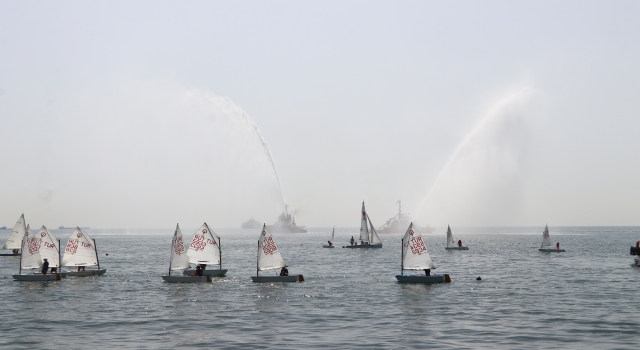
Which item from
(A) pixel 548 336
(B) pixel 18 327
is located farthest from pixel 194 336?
(A) pixel 548 336

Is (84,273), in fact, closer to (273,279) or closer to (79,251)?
(79,251)

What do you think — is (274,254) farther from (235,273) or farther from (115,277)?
(115,277)

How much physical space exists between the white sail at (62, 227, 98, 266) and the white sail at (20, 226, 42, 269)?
3.18 m

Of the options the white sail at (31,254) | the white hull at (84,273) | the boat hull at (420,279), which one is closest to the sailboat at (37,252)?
the white sail at (31,254)

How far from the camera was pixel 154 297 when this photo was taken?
65.8 m

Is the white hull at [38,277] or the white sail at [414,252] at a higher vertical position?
the white sail at [414,252]

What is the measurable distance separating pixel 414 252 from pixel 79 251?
141 feet

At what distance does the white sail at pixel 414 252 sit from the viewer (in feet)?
246

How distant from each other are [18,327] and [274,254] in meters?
33.1

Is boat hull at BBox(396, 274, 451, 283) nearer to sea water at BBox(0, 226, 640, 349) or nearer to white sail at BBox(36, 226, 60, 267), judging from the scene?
sea water at BBox(0, 226, 640, 349)

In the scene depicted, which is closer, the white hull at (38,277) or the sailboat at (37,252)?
the white hull at (38,277)

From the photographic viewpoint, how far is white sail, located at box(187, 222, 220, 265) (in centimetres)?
7969

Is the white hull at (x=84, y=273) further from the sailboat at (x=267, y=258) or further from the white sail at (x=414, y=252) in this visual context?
the white sail at (x=414, y=252)

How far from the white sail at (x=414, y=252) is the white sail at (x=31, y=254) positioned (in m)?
45.8
